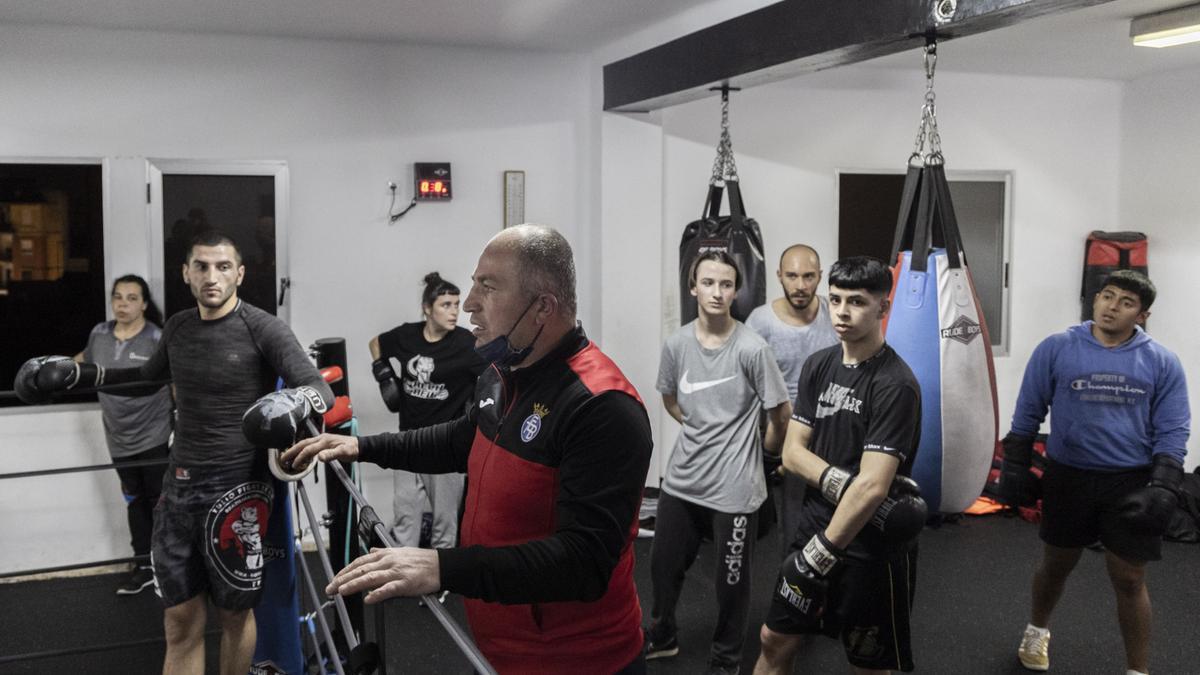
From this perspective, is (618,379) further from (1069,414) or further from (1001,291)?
(1001,291)

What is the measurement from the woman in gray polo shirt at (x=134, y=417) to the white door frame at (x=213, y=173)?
0.29 meters

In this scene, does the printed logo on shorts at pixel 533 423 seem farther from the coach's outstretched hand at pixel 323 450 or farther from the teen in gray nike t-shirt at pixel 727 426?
the teen in gray nike t-shirt at pixel 727 426

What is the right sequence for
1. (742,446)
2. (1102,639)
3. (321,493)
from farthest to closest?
(321,493)
(1102,639)
(742,446)

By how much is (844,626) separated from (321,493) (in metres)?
3.37

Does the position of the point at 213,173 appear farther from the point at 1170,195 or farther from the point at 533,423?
the point at 1170,195

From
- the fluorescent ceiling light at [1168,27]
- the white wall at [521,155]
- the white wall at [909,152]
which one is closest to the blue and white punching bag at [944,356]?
the white wall at [521,155]

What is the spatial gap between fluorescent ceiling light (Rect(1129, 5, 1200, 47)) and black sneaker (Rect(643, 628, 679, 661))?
371cm

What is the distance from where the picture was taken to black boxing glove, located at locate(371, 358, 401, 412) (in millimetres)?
4785

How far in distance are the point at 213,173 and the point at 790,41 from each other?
3.11m

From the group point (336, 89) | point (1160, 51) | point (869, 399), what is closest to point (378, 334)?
point (336, 89)

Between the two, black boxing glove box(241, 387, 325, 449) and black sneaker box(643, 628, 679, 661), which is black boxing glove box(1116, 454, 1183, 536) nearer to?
black sneaker box(643, 628, 679, 661)

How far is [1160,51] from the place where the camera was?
561cm

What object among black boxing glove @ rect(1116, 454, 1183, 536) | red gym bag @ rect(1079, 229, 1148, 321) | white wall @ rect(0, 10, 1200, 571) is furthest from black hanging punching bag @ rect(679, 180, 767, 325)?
red gym bag @ rect(1079, 229, 1148, 321)

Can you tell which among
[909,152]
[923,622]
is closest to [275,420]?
[923,622]
